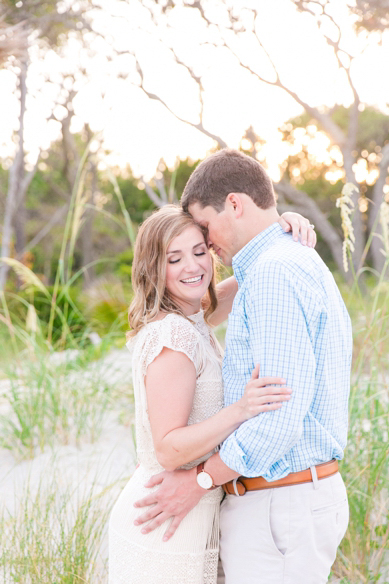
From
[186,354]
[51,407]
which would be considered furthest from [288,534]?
[51,407]

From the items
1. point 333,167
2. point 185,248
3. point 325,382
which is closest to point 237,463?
point 325,382

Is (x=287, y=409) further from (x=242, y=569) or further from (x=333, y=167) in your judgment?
(x=333, y=167)

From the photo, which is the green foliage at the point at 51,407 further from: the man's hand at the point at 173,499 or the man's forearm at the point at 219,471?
the man's forearm at the point at 219,471

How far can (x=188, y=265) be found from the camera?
210cm

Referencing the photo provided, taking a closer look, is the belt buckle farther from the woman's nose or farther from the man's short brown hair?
Result: the man's short brown hair

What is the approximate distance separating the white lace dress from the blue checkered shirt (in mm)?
176

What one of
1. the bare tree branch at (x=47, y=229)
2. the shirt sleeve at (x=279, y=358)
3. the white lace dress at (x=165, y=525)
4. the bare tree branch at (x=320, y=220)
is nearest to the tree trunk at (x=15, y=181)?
the bare tree branch at (x=47, y=229)

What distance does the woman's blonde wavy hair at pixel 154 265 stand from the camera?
207cm

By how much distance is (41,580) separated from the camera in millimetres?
2404

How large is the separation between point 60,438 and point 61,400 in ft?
0.89

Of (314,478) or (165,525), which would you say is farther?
(165,525)

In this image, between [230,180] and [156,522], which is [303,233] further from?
[156,522]

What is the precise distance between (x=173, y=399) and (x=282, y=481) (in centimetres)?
42

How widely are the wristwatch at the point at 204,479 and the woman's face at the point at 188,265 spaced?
0.67m
